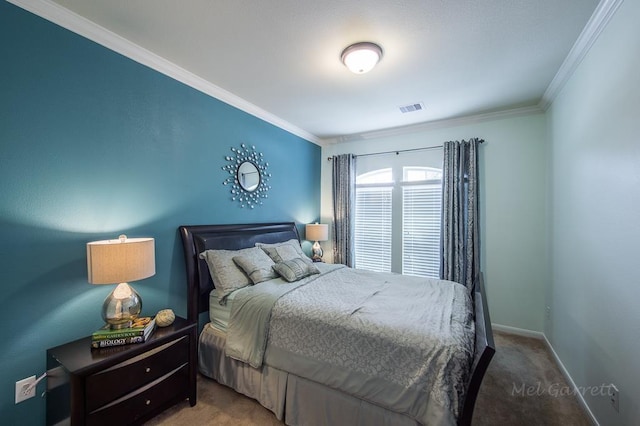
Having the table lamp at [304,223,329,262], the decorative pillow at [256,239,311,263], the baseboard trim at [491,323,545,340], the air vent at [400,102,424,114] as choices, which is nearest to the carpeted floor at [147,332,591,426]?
the baseboard trim at [491,323,545,340]

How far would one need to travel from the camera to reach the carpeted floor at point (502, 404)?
185cm

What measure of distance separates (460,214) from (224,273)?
2.98 m

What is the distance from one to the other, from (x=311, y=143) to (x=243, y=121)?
1.54m

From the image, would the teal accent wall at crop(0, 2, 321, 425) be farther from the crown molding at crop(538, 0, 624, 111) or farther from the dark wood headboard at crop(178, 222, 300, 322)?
the crown molding at crop(538, 0, 624, 111)

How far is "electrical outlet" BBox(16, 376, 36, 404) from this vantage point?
1.54 metres

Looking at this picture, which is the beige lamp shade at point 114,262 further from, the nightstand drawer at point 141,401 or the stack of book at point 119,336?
the nightstand drawer at point 141,401

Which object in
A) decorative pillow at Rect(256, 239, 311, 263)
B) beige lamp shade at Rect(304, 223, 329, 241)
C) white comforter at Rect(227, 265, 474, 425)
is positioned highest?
beige lamp shade at Rect(304, 223, 329, 241)

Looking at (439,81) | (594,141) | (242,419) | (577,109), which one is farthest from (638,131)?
(242,419)

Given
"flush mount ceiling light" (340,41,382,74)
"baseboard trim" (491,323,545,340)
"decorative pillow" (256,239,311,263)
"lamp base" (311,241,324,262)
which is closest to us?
"flush mount ceiling light" (340,41,382,74)

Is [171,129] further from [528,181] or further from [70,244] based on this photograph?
[528,181]

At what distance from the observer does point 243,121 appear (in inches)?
123

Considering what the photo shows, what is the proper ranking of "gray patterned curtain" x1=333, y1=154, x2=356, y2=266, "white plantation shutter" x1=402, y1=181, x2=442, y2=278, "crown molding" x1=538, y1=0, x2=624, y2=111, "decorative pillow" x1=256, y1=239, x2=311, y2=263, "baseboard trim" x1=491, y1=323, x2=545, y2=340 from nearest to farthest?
"crown molding" x1=538, y1=0, x2=624, y2=111 → "decorative pillow" x1=256, y1=239, x2=311, y2=263 → "baseboard trim" x1=491, y1=323, x2=545, y2=340 → "white plantation shutter" x1=402, y1=181, x2=442, y2=278 → "gray patterned curtain" x1=333, y1=154, x2=356, y2=266

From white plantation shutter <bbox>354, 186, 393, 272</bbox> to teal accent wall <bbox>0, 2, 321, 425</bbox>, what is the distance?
8.45ft

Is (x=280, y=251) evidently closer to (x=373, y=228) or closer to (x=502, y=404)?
(x=373, y=228)
